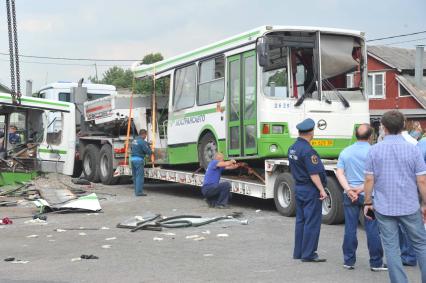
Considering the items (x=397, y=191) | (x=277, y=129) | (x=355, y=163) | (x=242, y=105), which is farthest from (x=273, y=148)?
(x=397, y=191)

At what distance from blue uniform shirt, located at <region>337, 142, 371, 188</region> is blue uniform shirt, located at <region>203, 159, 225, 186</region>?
5.28 m

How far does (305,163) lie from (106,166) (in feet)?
36.8

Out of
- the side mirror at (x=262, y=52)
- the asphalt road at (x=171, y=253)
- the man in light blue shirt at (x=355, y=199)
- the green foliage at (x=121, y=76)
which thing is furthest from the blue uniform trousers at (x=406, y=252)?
the green foliage at (x=121, y=76)

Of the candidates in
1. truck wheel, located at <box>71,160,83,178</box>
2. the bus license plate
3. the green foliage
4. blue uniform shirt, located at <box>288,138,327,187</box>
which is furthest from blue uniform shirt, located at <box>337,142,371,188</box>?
the green foliage

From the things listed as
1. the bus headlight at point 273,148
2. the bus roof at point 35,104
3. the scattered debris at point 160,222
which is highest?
the bus roof at point 35,104

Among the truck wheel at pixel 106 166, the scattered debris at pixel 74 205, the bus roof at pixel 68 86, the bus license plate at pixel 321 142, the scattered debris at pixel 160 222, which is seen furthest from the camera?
the bus roof at pixel 68 86

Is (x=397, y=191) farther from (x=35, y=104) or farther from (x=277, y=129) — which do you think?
(x=35, y=104)

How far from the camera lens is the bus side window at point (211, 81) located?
1281 centimetres

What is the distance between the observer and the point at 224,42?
41.8 ft

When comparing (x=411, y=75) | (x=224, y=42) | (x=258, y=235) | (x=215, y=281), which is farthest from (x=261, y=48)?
(x=411, y=75)

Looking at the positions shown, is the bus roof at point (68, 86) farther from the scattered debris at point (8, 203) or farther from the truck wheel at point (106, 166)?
the scattered debris at point (8, 203)

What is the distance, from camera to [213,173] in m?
12.3

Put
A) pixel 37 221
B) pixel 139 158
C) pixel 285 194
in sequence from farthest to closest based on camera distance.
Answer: pixel 139 158
pixel 285 194
pixel 37 221

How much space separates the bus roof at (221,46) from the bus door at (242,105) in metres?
0.28
